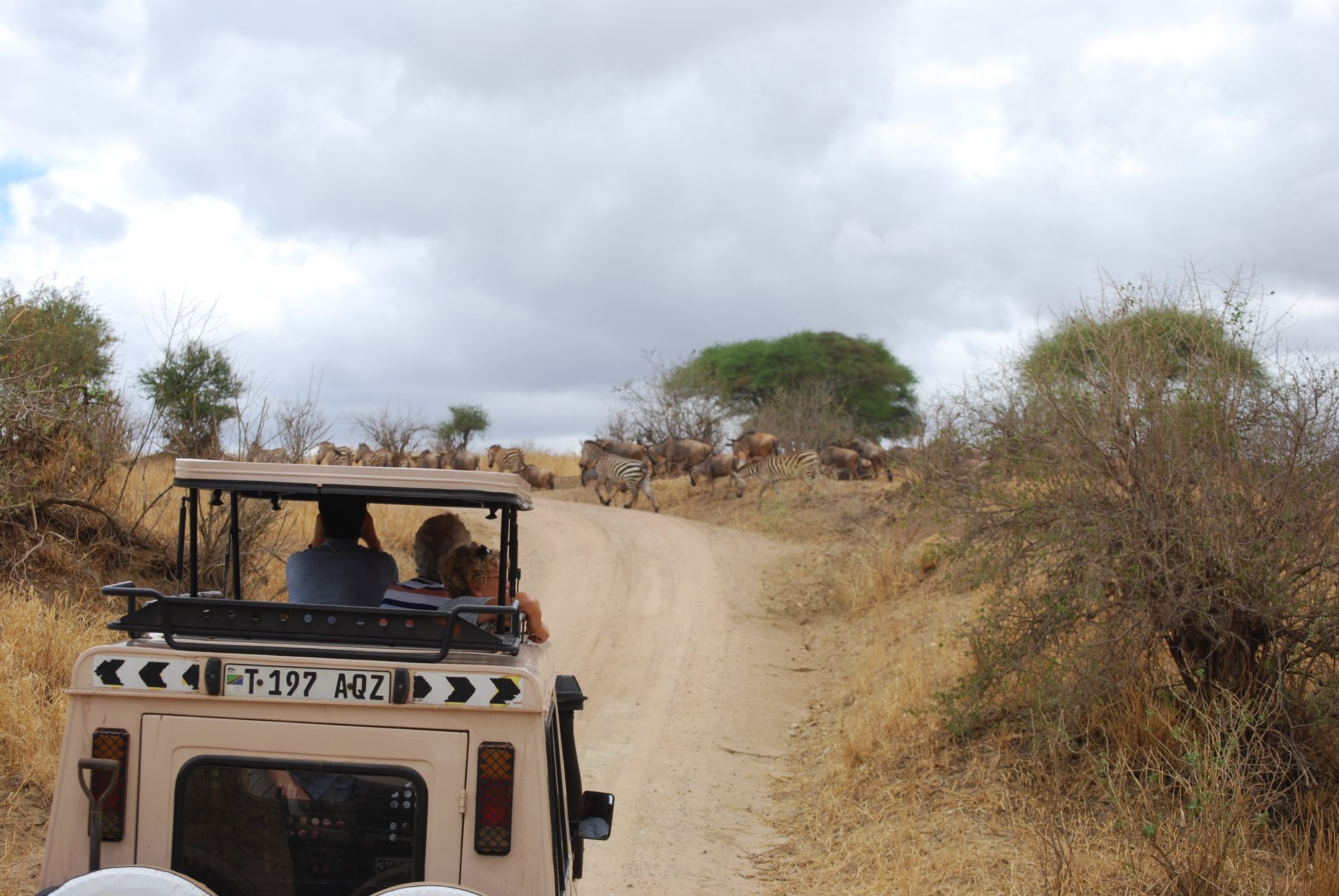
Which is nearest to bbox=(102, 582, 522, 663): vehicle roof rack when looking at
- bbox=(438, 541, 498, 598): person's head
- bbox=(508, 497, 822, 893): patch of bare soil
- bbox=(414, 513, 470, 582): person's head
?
bbox=(438, 541, 498, 598): person's head

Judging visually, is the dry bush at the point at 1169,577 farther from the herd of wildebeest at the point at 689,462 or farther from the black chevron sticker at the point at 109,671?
the herd of wildebeest at the point at 689,462

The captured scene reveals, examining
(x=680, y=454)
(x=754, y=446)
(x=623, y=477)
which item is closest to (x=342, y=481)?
(x=623, y=477)

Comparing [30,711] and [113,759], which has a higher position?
[113,759]

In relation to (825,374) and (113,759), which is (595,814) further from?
(825,374)

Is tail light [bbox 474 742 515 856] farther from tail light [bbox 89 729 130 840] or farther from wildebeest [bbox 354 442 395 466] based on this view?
wildebeest [bbox 354 442 395 466]

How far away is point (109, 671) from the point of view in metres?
3.05

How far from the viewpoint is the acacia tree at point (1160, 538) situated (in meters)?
6.15

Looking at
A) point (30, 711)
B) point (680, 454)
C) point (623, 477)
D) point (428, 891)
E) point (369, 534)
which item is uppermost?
point (680, 454)

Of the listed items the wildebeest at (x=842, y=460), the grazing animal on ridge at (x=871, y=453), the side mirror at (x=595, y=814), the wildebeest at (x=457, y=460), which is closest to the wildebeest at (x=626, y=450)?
the wildebeest at (x=457, y=460)

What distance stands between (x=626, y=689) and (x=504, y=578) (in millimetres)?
6988

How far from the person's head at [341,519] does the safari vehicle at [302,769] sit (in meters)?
1.31

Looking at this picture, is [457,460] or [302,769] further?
[457,460]

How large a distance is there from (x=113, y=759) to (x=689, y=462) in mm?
26386

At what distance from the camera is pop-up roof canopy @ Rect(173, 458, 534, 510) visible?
11.0 feet
